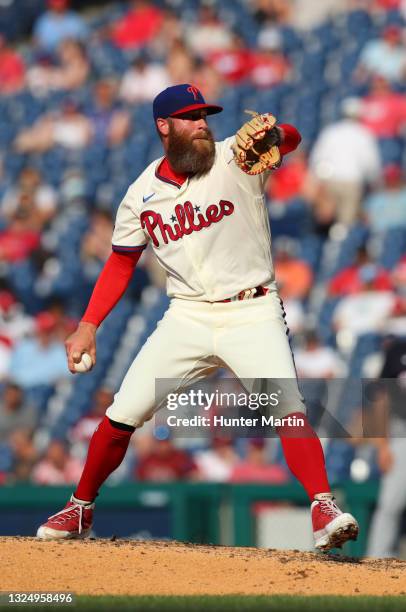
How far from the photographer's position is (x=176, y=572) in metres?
4.89

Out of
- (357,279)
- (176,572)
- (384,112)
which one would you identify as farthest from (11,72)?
(176,572)

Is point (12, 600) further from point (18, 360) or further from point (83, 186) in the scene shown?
point (83, 186)

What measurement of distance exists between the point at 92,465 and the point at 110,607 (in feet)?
3.79

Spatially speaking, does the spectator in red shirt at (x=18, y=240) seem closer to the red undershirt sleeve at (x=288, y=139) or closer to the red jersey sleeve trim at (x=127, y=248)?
the red jersey sleeve trim at (x=127, y=248)

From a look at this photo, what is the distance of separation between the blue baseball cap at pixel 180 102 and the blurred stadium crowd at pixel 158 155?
3565 mm

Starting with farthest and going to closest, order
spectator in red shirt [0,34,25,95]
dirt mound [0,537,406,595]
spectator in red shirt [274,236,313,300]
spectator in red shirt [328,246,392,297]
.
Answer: spectator in red shirt [0,34,25,95] < spectator in red shirt [274,236,313,300] < spectator in red shirt [328,246,392,297] < dirt mound [0,537,406,595]

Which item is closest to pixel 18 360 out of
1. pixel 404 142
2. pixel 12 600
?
pixel 404 142

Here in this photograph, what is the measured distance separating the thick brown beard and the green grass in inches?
64.3

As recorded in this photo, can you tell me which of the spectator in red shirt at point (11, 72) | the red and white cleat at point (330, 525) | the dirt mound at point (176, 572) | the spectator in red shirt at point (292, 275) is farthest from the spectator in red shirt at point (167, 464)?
the spectator in red shirt at point (11, 72)

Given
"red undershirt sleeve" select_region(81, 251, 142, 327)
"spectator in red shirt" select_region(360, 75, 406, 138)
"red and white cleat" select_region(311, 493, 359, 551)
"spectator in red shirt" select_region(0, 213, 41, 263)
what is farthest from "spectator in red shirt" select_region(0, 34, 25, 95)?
"red and white cleat" select_region(311, 493, 359, 551)

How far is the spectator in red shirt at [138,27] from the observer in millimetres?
14422

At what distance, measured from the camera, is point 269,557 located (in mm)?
5219

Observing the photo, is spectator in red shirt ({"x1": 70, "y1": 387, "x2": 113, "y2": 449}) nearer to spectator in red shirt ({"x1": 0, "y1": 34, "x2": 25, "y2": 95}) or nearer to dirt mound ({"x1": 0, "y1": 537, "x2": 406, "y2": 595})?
dirt mound ({"x1": 0, "y1": 537, "x2": 406, "y2": 595})

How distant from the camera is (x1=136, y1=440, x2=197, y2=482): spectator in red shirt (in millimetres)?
8867
